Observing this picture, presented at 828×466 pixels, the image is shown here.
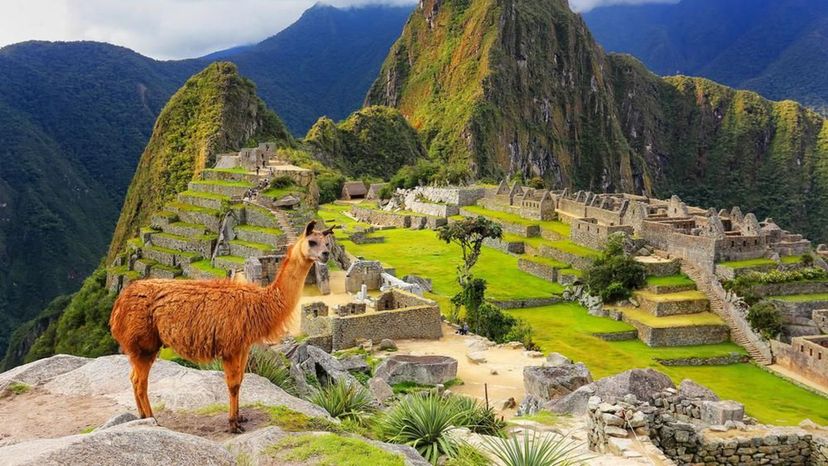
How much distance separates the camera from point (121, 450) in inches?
198

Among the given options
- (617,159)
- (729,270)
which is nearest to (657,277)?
(729,270)

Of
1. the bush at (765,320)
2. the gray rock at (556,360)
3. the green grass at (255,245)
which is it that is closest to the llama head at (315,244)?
the gray rock at (556,360)

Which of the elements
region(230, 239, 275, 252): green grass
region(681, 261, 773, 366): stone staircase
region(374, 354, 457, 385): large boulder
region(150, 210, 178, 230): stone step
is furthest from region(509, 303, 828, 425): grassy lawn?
region(150, 210, 178, 230): stone step

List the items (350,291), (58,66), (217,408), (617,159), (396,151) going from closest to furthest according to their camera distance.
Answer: (217,408), (350,291), (396,151), (58,66), (617,159)

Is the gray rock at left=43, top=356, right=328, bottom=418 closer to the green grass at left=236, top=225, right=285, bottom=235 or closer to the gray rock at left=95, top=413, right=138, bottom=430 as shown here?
the gray rock at left=95, top=413, right=138, bottom=430

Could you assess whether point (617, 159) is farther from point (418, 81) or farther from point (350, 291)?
point (350, 291)

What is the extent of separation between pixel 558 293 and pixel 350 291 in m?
18.9

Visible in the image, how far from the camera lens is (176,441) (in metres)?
5.36

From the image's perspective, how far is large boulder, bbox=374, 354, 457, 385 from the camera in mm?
14211

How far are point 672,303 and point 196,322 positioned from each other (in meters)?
32.6

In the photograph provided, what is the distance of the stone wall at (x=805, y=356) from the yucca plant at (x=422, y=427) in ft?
86.2

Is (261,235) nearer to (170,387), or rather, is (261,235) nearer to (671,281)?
(671,281)

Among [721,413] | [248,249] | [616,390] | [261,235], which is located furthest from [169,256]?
[721,413]

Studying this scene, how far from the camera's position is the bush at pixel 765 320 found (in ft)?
109
